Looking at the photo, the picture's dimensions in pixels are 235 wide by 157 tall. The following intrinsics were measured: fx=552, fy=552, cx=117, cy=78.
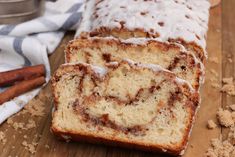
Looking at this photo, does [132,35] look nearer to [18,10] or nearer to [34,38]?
[34,38]

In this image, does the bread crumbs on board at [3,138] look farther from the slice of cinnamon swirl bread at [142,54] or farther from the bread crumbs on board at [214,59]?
the bread crumbs on board at [214,59]

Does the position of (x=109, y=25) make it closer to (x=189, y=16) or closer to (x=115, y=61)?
(x=115, y=61)

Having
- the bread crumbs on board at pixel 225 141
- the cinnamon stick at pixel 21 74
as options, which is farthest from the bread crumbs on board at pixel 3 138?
the bread crumbs on board at pixel 225 141

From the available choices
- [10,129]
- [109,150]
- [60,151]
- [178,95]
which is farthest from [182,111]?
[10,129]

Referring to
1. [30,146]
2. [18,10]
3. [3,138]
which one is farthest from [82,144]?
[18,10]

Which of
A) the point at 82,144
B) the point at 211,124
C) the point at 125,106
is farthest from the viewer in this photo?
the point at 211,124

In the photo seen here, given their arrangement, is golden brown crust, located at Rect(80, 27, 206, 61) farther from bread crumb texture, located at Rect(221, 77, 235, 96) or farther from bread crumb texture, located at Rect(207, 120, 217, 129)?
bread crumb texture, located at Rect(221, 77, 235, 96)
